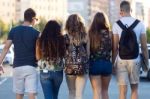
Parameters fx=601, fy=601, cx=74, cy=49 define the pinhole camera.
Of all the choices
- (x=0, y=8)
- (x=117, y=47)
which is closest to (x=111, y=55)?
(x=117, y=47)

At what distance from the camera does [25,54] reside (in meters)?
9.95

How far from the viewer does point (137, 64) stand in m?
10.1

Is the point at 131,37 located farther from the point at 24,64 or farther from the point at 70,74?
the point at 24,64

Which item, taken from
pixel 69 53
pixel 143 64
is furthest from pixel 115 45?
pixel 69 53

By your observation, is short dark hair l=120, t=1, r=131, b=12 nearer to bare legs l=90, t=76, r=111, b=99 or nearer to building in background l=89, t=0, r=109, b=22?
bare legs l=90, t=76, r=111, b=99

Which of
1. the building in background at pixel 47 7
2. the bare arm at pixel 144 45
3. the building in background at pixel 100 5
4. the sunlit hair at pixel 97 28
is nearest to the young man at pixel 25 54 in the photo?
the sunlit hair at pixel 97 28

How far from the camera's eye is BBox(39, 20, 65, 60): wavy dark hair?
10.0m

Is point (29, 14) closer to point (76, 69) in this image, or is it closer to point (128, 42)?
point (76, 69)

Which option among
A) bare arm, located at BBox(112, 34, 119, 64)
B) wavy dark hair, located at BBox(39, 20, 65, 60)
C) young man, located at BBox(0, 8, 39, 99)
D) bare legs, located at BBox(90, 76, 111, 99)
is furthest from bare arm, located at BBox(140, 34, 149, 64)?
young man, located at BBox(0, 8, 39, 99)

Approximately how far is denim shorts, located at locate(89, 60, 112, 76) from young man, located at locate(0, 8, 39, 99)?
3.24ft

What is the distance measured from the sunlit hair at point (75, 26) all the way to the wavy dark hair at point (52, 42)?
207mm

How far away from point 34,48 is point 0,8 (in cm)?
16196

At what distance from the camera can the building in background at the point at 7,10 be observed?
170 metres

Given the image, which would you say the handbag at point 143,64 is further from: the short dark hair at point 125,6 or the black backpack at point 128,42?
the short dark hair at point 125,6
